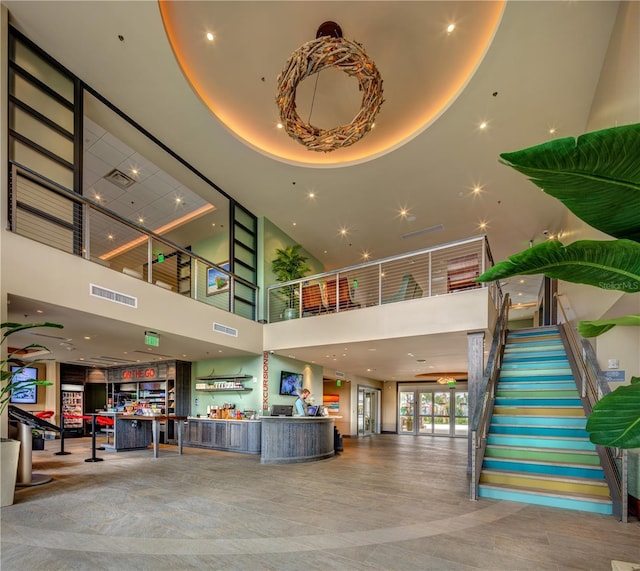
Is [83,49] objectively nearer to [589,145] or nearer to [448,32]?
[448,32]

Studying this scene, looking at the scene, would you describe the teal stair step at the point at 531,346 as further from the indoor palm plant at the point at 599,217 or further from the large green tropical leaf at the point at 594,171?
the large green tropical leaf at the point at 594,171

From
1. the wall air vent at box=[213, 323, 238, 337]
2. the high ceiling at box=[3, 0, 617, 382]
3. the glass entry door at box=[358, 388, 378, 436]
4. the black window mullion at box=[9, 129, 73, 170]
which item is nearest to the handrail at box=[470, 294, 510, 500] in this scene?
the high ceiling at box=[3, 0, 617, 382]

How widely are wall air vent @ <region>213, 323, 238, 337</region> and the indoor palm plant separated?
8151 mm

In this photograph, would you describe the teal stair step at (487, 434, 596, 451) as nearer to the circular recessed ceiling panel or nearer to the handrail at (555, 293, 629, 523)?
the handrail at (555, 293, 629, 523)

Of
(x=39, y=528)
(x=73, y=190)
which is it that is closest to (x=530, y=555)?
(x=39, y=528)

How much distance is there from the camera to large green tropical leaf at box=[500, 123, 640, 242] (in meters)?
0.92

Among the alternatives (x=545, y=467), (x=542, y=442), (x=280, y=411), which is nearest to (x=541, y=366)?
(x=542, y=442)

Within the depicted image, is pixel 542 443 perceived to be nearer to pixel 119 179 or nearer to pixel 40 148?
pixel 40 148

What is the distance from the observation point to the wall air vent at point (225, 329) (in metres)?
8.76

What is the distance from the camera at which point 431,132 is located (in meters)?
7.55

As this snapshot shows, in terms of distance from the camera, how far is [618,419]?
1228 mm

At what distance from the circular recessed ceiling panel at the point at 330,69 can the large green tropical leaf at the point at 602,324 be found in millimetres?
5904

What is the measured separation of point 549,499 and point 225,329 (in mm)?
6818

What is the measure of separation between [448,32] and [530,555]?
7021 millimetres
